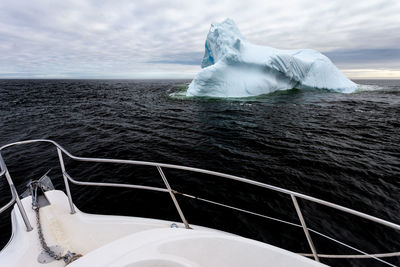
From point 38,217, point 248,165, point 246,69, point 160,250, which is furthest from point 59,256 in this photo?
point 246,69

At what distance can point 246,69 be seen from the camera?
24.5 m

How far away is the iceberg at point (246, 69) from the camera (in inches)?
893

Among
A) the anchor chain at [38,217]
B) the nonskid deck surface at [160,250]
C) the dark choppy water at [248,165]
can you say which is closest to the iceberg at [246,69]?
the dark choppy water at [248,165]

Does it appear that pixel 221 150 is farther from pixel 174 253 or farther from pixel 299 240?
pixel 174 253

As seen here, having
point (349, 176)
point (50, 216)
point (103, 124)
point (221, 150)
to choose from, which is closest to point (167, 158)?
point (221, 150)

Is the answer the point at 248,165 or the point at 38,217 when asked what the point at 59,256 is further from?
the point at 248,165

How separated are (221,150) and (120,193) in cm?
459

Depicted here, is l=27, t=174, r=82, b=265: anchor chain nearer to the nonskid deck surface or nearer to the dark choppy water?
the nonskid deck surface

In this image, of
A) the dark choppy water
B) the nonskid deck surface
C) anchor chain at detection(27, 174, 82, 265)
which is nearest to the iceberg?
the dark choppy water

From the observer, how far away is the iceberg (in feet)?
74.5

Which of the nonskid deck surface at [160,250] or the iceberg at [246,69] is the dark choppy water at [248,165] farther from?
the iceberg at [246,69]

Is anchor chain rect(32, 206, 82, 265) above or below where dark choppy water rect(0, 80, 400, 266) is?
above

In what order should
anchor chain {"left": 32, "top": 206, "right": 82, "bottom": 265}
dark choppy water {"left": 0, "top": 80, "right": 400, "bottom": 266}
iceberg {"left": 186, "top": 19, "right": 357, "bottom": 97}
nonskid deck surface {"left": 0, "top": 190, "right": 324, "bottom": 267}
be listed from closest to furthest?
nonskid deck surface {"left": 0, "top": 190, "right": 324, "bottom": 267} < anchor chain {"left": 32, "top": 206, "right": 82, "bottom": 265} < dark choppy water {"left": 0, "top": 80, "right": 400, "bottom": 266} < iceberg {"left": 186, "top": 19, "right": 357, "bottom": 97}

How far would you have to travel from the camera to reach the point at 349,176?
616cm
